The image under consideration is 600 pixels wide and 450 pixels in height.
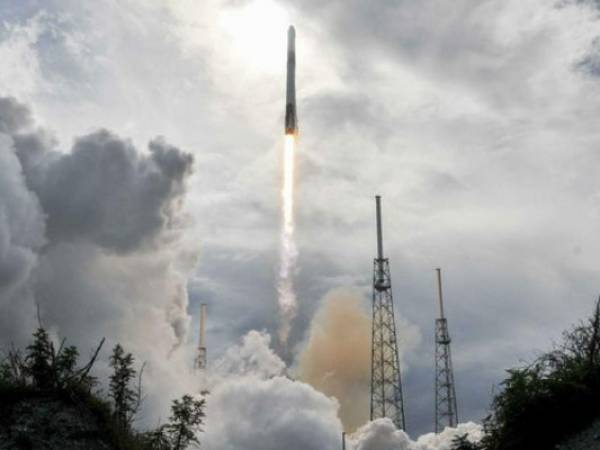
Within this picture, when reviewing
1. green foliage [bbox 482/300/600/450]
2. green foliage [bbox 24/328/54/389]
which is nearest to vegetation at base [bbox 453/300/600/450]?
green foliage [bbox 482/300/600/450]

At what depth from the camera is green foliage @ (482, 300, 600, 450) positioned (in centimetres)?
1417

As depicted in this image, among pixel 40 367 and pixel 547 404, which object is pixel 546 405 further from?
pixel 40 367

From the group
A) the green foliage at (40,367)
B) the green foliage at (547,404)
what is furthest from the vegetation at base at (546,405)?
the green foliage at (40,367)

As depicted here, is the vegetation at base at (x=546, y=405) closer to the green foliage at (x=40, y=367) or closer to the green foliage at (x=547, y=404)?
the green foliage at (x=547, y=404)

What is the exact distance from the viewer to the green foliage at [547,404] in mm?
14172

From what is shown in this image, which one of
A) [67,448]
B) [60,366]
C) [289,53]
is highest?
[289,53]

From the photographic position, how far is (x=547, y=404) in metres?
14.5

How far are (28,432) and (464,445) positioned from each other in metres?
10.1

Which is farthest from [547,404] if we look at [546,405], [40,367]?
[40,367]

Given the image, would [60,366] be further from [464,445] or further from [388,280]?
[388,280]

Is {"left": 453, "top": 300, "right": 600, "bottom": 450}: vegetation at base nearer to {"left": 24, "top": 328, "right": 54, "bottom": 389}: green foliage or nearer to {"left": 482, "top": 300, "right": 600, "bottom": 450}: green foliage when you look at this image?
{"left": 482, "top": 300, "right": 600, "bottom": 450}: green foliage

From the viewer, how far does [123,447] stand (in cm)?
1638

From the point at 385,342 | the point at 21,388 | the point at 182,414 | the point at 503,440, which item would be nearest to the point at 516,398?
the point at 503,440

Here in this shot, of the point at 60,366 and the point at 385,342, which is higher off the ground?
the point at 385,342
